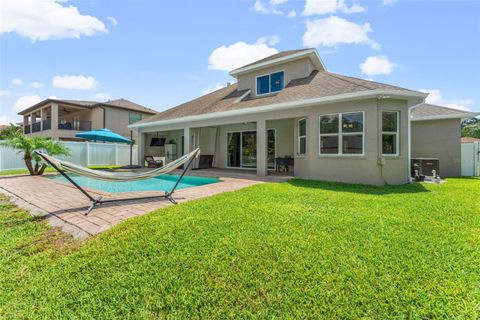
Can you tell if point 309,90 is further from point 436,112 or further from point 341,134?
point 436,112

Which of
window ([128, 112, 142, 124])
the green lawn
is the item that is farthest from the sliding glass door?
window ([128, 112, 142, 124])

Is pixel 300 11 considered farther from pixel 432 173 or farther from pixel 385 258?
pixel 385 258

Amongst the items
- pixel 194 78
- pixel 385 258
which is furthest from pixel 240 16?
pixel 385 258

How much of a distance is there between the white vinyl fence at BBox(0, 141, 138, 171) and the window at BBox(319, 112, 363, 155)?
50.5 ft

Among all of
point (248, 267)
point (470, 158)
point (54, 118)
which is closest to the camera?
point (248, 267)

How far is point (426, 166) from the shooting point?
10.9m

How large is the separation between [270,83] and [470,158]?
38.9ft

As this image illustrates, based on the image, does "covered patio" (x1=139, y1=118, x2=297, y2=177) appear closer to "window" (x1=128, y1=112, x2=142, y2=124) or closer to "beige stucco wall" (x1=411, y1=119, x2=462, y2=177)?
"beige stucco wall" (x1=411, y1=119, x2=462, y2=177)

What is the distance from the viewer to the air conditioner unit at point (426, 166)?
10369 millimetres

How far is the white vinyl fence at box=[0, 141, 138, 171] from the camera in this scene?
15.0 m

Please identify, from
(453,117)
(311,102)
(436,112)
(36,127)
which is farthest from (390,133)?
(36,127)

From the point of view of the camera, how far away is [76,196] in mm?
6590

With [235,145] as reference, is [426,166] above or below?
below

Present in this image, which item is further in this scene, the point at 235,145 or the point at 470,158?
the point at 235,145
